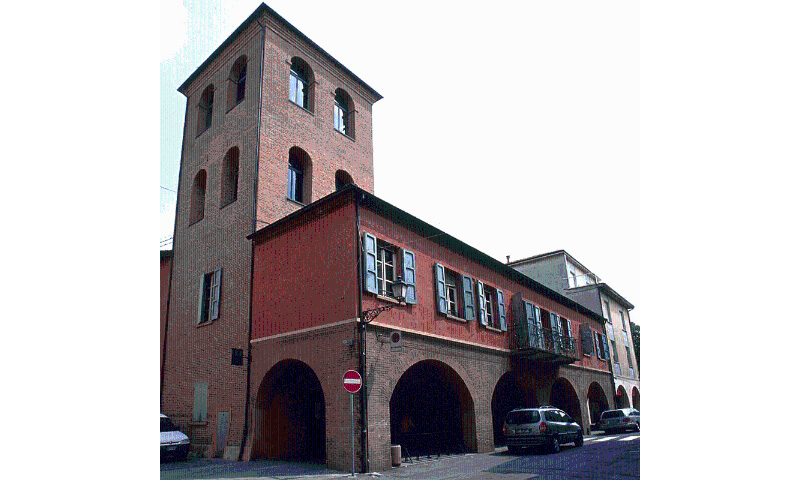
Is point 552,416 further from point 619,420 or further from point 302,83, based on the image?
point 302,83

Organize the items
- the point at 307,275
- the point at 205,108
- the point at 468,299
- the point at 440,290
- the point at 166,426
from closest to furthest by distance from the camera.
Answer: the point at 307,275
the point at 166,426
the point at 440,290
the point at 468,299
the point at 205,108

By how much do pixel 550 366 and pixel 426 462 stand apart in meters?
9.50

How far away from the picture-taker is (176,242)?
19.1 meters

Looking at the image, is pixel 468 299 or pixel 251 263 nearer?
pixel 251 263

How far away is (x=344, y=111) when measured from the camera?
68.8 ft

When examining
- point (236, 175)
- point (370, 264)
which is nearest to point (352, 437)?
point (370, 264)

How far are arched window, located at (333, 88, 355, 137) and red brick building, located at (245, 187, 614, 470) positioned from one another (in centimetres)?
713

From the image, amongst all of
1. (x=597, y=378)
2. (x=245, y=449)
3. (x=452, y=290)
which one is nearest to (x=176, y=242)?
(x=245, y=449)

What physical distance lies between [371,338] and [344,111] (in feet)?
38.5

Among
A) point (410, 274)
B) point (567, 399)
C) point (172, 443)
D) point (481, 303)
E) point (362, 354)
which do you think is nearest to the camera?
point (362, 354)

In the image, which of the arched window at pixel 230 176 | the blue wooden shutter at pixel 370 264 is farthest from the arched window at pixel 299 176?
the blue wooden shutter at pixel 370 264
